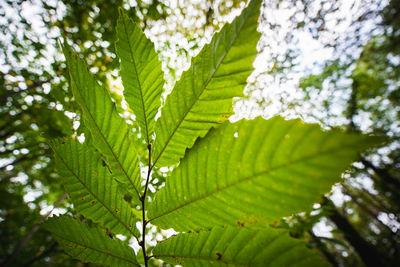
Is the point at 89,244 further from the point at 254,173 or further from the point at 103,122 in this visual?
the point at 254,173

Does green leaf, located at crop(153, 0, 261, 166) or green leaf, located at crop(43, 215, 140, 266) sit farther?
green leaf, located at crop(43, 215, 140, 266)

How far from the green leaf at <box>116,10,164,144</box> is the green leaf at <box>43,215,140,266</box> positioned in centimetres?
37

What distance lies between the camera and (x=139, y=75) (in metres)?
0.66

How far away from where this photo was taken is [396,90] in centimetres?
984

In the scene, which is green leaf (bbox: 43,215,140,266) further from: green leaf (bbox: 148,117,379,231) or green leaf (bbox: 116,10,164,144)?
green leaf (bbox: 116,10,164,144)

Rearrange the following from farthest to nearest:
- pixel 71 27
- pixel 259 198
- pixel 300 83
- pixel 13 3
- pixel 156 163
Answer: pixel 300 83, pixel 71 27, pixel 13 3, pixel 156 163, pixel 259 198

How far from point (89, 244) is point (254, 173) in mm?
597

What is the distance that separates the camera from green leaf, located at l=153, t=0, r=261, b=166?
0.51m

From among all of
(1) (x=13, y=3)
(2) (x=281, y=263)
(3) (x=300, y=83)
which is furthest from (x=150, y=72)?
(3) (x=300, y=83)

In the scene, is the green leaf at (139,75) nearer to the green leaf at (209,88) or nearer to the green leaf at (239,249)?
the green leaf at (209,88)

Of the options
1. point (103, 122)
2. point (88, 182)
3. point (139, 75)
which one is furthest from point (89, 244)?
point (139, 75)

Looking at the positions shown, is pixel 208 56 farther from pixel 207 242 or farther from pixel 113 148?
pixel 207 242

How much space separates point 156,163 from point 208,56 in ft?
1.26

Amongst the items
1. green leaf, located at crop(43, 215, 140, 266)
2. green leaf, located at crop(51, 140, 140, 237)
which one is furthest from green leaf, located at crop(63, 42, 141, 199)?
green leaf, located at crop(43, 215, 140, 266)
